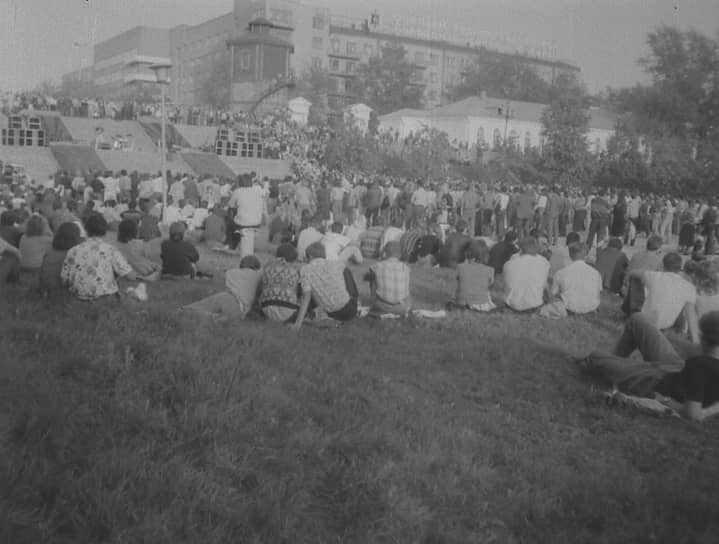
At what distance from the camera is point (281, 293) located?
902 cm

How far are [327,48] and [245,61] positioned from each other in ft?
156

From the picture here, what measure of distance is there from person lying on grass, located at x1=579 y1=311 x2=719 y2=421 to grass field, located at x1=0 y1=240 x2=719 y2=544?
8.7 inches

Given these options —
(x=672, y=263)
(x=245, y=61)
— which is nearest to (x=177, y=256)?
(x=672, y=263)

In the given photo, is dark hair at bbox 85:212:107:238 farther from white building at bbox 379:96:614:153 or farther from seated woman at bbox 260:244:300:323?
white building at bbox 379:96:614:153

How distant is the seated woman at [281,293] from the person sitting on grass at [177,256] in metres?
3.16

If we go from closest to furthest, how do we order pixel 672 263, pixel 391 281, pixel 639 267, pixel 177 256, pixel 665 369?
pixel 665 369 < pixel 672 263 < pixel 391 281 < pixel 639 267 < pixel 177 256

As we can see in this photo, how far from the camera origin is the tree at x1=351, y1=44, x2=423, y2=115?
9169 centimetres

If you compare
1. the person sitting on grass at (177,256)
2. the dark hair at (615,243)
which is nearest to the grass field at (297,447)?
the person sitting on grass at (177,256)

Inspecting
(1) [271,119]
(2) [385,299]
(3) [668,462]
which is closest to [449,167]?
(1) [271,119]

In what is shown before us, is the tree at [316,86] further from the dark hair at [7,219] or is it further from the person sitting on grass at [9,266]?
the person sitting on grass at [9,266]

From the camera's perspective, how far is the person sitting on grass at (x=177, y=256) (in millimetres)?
11930

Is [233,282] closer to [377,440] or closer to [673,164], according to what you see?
[377,440]

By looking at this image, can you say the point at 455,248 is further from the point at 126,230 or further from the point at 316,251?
the point at 316,251

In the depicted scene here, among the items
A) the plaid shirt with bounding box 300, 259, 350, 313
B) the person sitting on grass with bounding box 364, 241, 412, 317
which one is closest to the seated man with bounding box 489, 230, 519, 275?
the person sitting on grass with bounding box 364, 241, 412, 317
